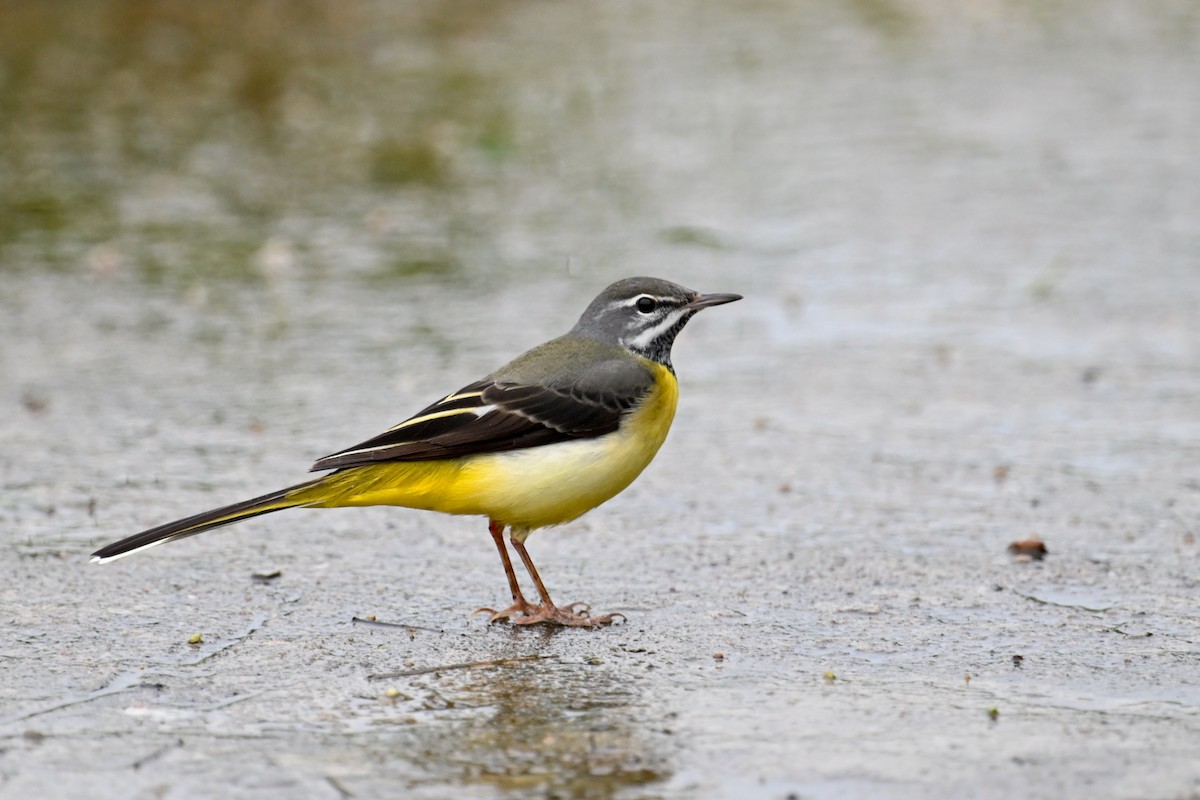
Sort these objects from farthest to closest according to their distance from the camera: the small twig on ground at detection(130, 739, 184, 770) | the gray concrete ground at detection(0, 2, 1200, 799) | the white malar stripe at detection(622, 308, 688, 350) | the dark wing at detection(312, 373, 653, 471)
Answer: the white malar stripe at detection(622, 308, 688, 350)
the dark wing at detection(312, 373, 653, 471)
the gray concrete ground at detection(0, 2, 1200, 799)
the small twig on ground at detection(130, 739, 184, 770)

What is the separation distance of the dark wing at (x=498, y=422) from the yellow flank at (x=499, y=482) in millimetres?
49

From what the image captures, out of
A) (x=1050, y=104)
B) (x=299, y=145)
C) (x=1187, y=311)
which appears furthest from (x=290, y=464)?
(x=1050, y=104)

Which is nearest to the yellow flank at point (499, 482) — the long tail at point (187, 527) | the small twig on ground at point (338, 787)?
the long tail at point (187, 527)

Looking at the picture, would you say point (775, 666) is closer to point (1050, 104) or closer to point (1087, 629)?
point (1087, 629)

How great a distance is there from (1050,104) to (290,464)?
1093cm

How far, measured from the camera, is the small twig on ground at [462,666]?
5.07 metres

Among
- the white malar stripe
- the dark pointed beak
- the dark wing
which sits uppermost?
the dark pointed beak

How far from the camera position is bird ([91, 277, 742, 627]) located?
5.57 m

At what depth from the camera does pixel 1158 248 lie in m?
11.4

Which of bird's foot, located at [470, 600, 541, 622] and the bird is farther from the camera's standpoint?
bird's foot, located at [470, 600, 541, 622]

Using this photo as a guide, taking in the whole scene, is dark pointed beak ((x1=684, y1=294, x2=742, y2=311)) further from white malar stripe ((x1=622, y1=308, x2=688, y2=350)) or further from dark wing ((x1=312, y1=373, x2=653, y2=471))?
dark wing ((x1=312, y1=373, x2=653, y2=471))

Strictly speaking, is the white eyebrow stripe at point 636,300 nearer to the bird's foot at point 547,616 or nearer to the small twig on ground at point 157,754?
the bird's foot at point 547,616

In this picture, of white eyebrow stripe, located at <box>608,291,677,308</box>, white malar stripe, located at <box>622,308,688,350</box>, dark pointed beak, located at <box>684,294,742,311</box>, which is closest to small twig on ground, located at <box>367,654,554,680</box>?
white malar stripe, located at <box>622,308,688,350</box>

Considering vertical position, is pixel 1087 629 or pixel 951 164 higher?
pixel 951 164
